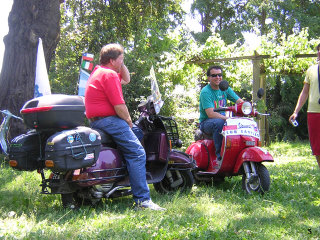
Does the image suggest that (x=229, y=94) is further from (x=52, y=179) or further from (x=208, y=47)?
(x=208, y=47)

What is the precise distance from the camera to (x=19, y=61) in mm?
7363

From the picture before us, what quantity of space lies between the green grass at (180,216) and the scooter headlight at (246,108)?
1017 mm

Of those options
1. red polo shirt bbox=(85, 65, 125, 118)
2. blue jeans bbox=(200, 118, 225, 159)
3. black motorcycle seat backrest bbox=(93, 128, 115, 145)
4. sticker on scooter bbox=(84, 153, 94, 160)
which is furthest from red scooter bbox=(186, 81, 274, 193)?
sticker on scooter bbox=(84, 153, 94, 160)

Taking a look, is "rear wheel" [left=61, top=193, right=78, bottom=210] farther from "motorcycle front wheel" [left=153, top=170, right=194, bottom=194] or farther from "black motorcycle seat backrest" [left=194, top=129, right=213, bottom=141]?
"black motorcycle seat backrest" [left=194, top=129, right=213, bottom=141]

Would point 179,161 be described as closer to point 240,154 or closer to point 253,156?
point 240,154

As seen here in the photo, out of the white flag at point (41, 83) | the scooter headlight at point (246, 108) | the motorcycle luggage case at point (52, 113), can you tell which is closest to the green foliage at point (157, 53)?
the white flag at point (41, 83)

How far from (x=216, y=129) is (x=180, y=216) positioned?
176 cm

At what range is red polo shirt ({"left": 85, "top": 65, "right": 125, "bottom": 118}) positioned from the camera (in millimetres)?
4023

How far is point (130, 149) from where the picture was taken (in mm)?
4145

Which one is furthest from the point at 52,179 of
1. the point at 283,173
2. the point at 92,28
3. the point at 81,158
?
the point at 92,28

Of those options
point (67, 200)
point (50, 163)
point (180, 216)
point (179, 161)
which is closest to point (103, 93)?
point (50, 163)

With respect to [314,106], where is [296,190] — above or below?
below

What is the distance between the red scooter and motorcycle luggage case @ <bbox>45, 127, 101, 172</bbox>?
1.75m

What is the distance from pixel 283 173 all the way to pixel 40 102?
13.7 feet
